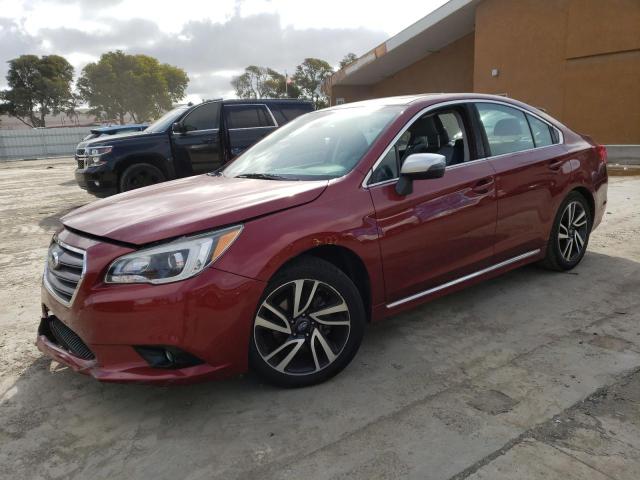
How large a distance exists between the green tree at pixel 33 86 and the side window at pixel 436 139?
64868 mm

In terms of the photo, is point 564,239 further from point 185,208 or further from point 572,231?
point 185,208

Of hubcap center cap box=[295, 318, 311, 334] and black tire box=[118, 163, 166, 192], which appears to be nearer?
hubcap center cap box=[295, 318, 311, 334]

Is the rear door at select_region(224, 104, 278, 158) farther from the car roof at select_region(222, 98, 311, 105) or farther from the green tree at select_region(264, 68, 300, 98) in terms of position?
the green tree at select_region(264, 68, 300, 98)

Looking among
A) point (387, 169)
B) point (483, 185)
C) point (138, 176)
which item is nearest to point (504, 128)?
point (483, 185)

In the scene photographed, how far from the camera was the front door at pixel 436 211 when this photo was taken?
323 cm

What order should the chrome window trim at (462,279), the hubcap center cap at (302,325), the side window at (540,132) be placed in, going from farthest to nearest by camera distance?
→ 1. the side window at (540,132)
2. the chrome window trim at (462,279)
3. the hubcap center cap at (302,325)

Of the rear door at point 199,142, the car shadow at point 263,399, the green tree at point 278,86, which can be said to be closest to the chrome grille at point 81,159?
the rear door at point 199,142

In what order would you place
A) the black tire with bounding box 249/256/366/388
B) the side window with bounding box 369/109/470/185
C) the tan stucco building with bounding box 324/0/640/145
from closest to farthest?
the black tire with bounding box 249/256/366/388 → the side window with bounding box 369/109/470/185 → the tan stucco building with bounding box 324/0/640/145

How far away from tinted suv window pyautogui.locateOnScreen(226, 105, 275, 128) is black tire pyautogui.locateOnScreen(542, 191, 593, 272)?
5.73 metres

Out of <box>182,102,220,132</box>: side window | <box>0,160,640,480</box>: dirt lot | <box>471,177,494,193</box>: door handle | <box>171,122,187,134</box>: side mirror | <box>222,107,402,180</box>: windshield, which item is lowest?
<box>0,160,640,480</box>: dirt lot

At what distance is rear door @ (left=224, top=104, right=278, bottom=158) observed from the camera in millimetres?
8984

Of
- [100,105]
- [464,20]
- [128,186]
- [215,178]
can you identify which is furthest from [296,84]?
[215,178]

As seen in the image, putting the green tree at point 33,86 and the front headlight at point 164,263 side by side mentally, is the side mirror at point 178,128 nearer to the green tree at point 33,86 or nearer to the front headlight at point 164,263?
the front headlight at point 164,263

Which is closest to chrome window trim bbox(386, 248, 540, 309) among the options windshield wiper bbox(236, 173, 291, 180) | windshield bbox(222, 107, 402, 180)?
windshield bbox(222, 107, 402, 180)
